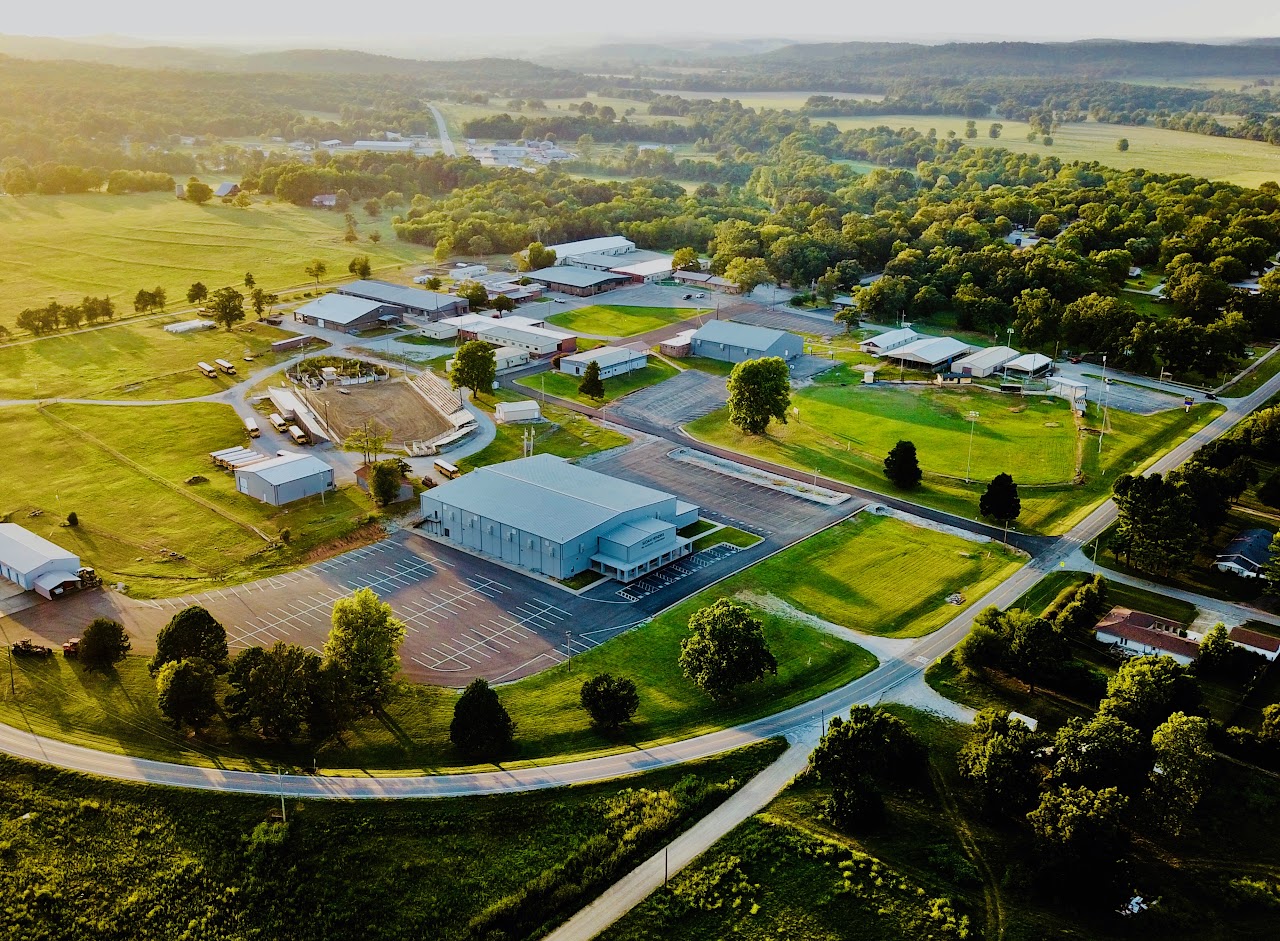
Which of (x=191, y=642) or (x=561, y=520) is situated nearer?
(x=191, y=642)

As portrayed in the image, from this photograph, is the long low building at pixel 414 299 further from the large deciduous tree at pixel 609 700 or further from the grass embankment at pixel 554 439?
the large deciduous tree at pixel 609 700

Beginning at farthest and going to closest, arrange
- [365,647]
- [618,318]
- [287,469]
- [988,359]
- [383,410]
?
[618,318] → [988,359] → [383,410] → [287,469] → [365,647]

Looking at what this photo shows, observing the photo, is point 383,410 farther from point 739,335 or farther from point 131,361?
point 739,335

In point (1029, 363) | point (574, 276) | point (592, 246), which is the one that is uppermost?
point (592, 246)

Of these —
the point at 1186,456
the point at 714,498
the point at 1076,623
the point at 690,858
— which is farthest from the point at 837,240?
the point at 690,858

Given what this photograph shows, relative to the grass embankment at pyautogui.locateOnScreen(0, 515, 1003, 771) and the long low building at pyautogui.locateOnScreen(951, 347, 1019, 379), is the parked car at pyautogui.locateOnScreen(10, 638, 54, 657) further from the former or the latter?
the long low building at pyautogui.locateOnScreen(951, 347, 1019, 379)

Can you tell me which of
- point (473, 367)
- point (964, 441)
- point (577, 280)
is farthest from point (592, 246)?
point (964, 441)

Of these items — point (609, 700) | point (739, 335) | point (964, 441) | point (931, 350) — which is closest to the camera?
point (609, 700)
